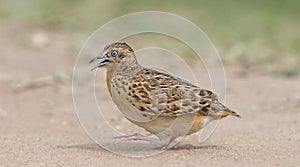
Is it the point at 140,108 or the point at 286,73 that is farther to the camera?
the point at 286,73

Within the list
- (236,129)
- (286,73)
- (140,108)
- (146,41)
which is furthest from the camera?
(146,41)

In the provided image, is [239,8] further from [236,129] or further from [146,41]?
[236,129]

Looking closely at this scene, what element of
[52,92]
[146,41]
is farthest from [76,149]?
[146,41]

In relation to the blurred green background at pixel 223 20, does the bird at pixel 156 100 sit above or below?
below

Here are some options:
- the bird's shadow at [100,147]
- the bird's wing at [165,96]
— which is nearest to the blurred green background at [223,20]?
the bird's shadow at [100,147]

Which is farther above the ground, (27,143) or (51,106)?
(51,106)

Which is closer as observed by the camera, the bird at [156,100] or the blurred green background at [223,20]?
the bird at [156,100]

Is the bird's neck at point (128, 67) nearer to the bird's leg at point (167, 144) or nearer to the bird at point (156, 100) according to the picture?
the bird at point (156, 100)
